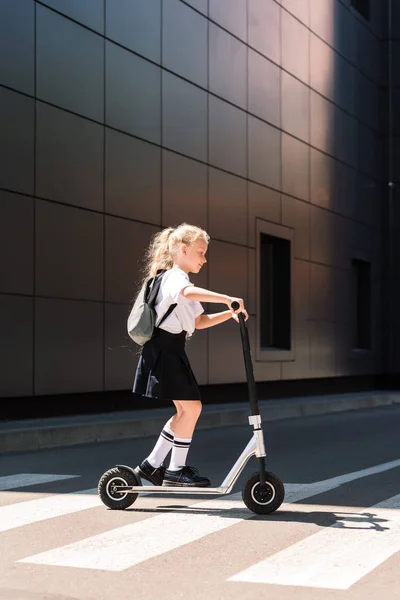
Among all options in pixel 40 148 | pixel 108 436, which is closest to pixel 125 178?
pixel 40 148

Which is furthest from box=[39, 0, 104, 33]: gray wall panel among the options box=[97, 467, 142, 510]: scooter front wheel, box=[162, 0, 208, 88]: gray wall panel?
box=[97, 467, 142, 510]: scooter front wheel

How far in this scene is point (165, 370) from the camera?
22.2 feet

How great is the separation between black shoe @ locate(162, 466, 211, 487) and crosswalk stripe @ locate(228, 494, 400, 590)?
96 cm

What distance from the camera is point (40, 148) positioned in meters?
15.1

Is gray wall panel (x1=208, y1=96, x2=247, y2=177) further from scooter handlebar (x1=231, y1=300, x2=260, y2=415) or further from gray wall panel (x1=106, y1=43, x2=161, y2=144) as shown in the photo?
scooter handlebar (x1=231, y1=300, x2=260, y2=415)

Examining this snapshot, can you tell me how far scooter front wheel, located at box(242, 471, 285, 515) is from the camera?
21.5 ft

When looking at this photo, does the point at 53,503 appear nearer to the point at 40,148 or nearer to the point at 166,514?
the point at 166,514


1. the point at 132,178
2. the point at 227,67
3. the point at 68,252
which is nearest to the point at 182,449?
the point at 68,252

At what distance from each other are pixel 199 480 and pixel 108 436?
273 inches

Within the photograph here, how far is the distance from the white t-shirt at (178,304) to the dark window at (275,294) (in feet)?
54.3

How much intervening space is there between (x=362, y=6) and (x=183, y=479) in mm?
25823

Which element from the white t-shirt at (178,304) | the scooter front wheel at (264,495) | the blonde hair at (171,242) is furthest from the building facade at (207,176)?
the scooter front wheel at (264,495)

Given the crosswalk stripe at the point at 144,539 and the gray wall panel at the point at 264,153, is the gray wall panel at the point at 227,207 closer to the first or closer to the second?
the gray wall panel at the point at 264,153

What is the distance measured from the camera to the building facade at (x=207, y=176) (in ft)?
49.0
